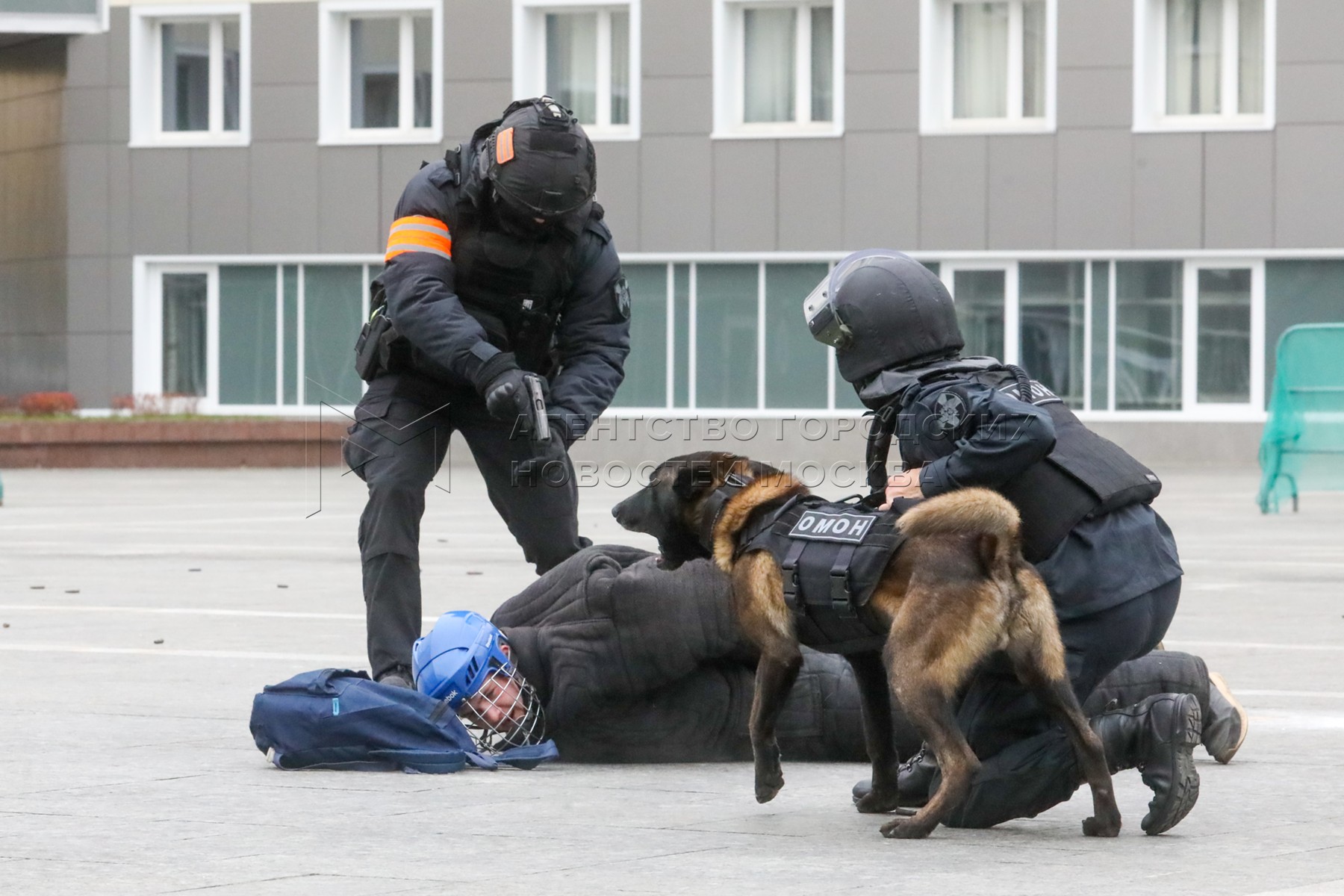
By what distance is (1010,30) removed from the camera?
28438 mm

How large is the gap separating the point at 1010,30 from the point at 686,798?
79.6 ft

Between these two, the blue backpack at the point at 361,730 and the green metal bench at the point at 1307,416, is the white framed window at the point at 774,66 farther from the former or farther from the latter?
the blue backpack at the point at 361,730

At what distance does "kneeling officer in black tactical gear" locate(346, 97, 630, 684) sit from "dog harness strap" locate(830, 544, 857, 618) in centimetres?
175

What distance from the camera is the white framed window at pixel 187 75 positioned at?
99.7ft

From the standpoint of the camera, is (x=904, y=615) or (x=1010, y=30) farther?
(x=1010, y=30)

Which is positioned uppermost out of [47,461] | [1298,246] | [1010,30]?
[1010,30]

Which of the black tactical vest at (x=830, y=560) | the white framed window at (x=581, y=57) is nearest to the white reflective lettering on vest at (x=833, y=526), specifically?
the black tactical vest at (x=830, y=560)

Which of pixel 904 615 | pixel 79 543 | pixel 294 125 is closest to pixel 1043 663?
pixel 904 615

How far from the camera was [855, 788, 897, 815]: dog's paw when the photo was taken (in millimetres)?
5141

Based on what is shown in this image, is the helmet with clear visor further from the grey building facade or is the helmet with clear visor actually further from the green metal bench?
the grey building facade

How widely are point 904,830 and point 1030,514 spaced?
763mm

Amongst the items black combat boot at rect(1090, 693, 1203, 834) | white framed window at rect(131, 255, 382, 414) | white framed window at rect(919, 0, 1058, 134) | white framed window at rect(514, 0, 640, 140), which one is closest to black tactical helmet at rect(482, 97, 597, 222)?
black combat boot at rect(1090, 693, 1203, 834)

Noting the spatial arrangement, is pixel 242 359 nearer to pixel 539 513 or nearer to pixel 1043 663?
pixel 539 513

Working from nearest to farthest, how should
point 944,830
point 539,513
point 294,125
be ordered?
point 944,830 < point 539,513 < point 294,125
